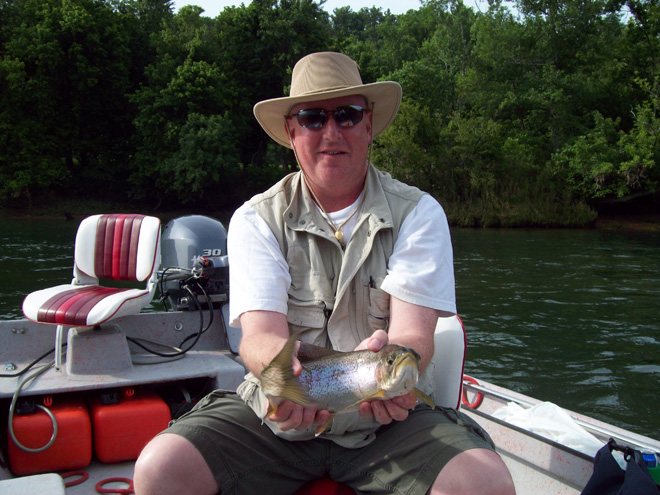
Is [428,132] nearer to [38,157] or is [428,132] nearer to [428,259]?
[38,157]

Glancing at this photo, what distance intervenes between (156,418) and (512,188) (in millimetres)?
29160

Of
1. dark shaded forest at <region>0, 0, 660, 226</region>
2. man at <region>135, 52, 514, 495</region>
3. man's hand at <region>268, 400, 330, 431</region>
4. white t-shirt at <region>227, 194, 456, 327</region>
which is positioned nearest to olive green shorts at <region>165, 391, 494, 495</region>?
man at <region>135, 52, 514, 495</region>

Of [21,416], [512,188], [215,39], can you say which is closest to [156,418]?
[21,416]

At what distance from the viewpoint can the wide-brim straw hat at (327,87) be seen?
2447mm

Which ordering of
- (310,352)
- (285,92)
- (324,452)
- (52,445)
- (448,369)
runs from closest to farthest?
(310,352), (324,452), (448,369), (52,445), (285,92)

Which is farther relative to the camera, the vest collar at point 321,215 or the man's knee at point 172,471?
the vest collar at point 321,215

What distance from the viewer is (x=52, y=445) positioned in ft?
10.3

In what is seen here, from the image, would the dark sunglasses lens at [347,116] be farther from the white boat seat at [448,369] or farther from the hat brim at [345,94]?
the white boat seat at [448,369]

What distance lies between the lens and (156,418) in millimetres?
3346

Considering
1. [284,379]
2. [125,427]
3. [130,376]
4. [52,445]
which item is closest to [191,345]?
[130,376]

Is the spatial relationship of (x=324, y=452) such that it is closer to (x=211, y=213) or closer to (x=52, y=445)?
(x=52, y=445)

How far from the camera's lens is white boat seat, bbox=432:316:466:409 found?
2.51 m

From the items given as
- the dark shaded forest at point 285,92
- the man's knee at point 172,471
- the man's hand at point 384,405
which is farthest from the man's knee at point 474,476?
the dark shaded forest at point 285,92

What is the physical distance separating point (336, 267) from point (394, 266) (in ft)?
0.79
